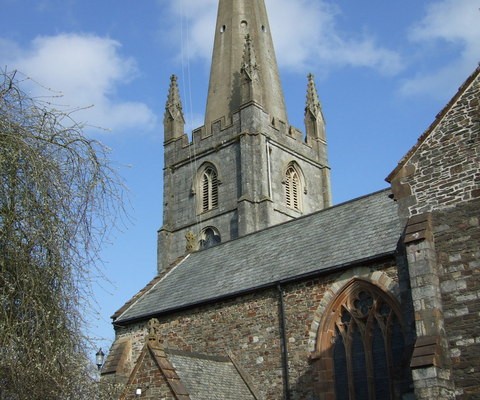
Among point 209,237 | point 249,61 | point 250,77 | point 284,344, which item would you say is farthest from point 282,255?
point 249,61

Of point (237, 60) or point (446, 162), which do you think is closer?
point (446, 162)

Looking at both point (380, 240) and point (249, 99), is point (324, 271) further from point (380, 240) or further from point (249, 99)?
point (249, 99)

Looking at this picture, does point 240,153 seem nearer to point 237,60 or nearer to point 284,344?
point 237,60

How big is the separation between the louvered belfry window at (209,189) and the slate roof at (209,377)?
25846 mm

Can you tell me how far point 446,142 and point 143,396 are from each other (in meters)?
9.25

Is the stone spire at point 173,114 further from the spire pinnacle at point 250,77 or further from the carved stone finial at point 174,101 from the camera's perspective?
the spire pinnacle at point 250,77

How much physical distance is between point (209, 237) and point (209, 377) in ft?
85.2

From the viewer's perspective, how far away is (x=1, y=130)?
7816 millimetres

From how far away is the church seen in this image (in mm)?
12039

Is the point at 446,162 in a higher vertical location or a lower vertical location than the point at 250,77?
lower

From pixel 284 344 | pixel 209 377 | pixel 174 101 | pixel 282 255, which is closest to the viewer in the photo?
pixel 209 377

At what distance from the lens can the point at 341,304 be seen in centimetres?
1747

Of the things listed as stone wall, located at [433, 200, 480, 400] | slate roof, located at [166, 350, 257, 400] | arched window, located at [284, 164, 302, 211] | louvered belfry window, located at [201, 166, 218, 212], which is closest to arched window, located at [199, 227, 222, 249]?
louvered belfry window, located at [201, 166, 218, 212]

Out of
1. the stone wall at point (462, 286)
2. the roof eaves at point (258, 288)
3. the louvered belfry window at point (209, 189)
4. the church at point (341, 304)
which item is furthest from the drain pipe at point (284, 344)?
the louvered belfry window at point (209, 189)
